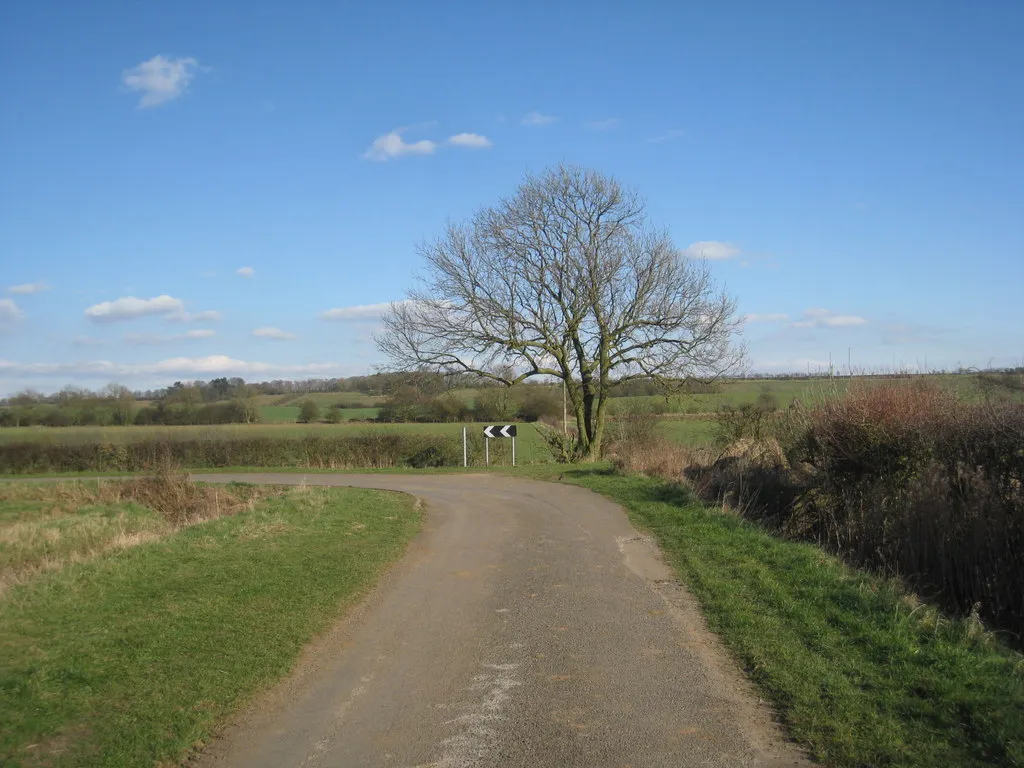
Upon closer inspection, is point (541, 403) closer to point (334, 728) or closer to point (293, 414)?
point (293, 414)

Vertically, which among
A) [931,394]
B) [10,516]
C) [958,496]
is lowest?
[10,516]

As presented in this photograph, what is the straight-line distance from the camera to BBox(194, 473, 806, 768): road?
16.1 feet

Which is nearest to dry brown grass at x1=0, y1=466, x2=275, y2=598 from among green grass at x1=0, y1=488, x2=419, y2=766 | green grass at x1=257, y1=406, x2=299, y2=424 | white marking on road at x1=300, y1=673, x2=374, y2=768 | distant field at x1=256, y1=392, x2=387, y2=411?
green grass at x1=0, y1=488, x2=419, y2=766

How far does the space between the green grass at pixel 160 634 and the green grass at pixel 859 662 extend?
402cm

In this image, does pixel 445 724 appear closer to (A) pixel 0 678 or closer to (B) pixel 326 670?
(B) pixel 326 670

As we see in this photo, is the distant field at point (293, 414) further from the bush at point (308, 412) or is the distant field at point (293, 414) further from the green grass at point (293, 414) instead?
the bush at point (308, 412)

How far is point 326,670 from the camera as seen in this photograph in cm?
654

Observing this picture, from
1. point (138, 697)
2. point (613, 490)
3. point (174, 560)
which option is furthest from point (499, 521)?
point (138, 697)

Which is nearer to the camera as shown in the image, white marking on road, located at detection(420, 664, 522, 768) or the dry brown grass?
white marking on road, located at detection(420, 664, 522, 768)

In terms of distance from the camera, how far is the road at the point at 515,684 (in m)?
4.92

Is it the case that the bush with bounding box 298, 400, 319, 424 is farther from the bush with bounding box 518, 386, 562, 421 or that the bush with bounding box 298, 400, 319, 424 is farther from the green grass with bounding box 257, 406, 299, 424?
the bush with bounding box 518, 386, 562, 421

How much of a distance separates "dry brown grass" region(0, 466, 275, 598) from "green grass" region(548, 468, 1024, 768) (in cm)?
818

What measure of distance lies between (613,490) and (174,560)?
11.5 meters

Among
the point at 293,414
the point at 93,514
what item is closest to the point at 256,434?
the point at 293,414
